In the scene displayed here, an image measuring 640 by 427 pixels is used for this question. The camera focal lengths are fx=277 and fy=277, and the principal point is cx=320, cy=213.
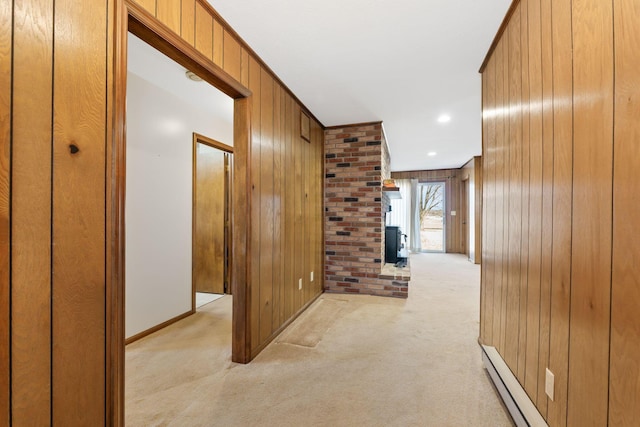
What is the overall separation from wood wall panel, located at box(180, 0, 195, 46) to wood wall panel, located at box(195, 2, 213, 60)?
0.03 metres

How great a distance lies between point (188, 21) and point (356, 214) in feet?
9.32

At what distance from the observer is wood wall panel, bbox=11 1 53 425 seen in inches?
33.6

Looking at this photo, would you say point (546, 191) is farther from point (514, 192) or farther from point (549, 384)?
point (549, 384)

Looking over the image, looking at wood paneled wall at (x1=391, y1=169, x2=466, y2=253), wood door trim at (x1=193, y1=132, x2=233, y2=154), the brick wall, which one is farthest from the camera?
wood paneled wall at (x1=391, y1=169, x2=466, y2=253)

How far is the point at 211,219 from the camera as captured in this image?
4.02m

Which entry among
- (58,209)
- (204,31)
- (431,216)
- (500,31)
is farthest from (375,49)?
(431,216)

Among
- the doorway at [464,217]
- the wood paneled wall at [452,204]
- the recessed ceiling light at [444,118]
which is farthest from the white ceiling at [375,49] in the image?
the wood paneled wall at [452,204]

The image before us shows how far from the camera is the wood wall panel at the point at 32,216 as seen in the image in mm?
854

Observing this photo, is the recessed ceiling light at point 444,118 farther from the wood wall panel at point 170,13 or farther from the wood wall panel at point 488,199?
the wood wall panel at point 170,13

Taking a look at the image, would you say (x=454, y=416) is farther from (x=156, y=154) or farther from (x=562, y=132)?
(x=156, y=154)

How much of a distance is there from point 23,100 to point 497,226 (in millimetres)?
2421

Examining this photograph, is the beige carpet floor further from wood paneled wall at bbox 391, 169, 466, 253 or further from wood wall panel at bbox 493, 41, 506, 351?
wood paneled wall at bbox 391, 169, 466, 253

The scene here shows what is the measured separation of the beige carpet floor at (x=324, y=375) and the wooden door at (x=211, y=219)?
3.18 ft

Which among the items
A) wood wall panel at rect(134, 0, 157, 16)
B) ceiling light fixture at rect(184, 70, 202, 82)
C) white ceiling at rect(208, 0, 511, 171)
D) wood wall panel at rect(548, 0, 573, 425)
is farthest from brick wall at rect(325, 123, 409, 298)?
wood wall panel at rect(134, 0, 157, 16)
